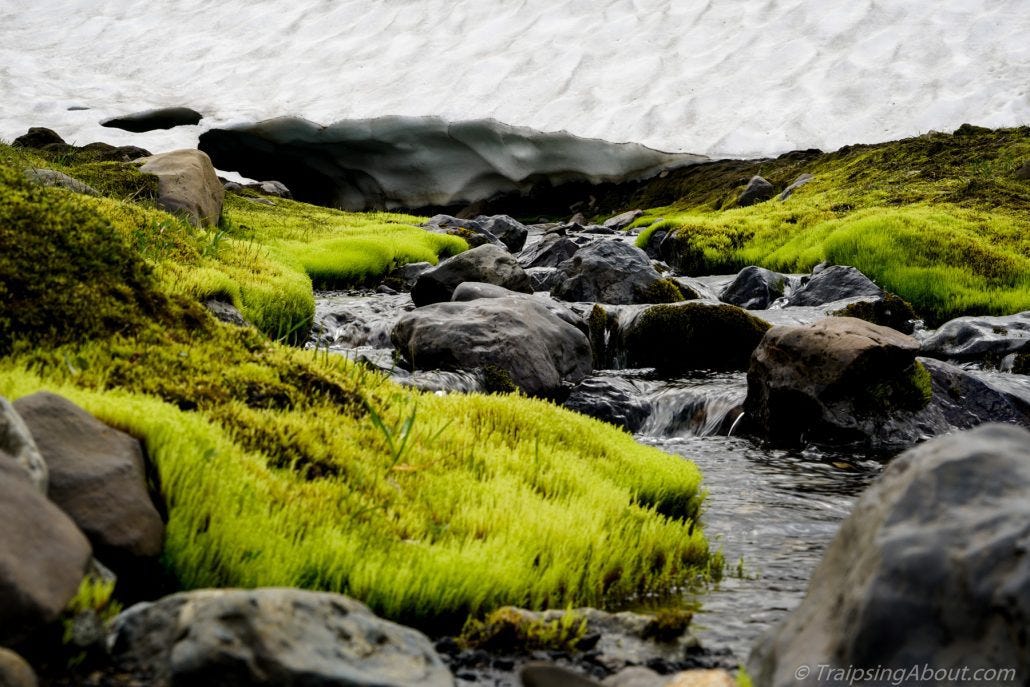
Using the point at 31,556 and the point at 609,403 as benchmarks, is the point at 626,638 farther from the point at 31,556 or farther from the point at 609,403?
the point at 609,403

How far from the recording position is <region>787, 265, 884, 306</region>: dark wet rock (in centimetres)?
1653

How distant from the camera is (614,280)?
17.3 meters

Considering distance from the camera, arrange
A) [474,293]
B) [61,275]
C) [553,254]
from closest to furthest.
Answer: [61,275] → [474,293] → [553,254]

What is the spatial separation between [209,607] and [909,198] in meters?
25.0

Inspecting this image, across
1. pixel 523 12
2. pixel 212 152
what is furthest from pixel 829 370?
pixel 523 12

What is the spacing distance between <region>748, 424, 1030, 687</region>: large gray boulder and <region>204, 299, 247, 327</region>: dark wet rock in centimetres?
794

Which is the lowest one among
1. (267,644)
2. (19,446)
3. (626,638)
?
(626,638)

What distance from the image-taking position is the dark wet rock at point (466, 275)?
1630cm

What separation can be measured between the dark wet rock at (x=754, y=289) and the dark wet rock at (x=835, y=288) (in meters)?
0.48

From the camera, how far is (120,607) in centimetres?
324

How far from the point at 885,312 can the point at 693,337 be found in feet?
12.6

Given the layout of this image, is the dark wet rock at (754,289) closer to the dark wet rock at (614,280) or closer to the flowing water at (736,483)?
the dark wet rock at (614,280)

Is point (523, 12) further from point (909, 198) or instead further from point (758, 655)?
point (758, 655)

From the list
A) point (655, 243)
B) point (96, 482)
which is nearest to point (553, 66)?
point (655, 243)
